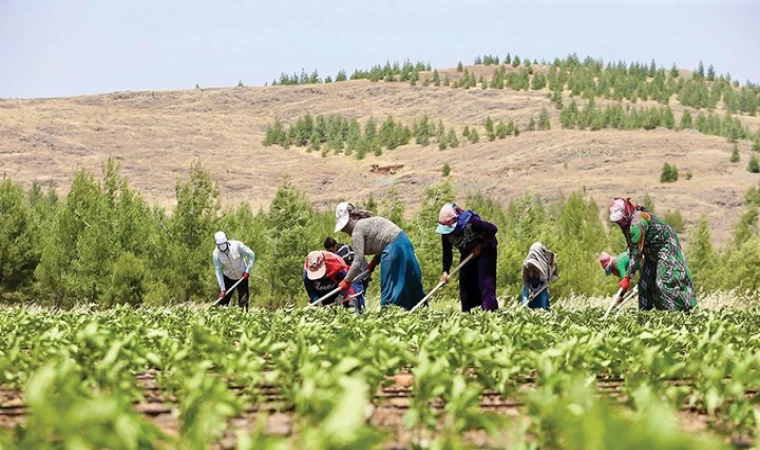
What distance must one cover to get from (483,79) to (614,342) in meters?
135

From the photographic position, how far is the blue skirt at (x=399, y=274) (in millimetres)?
10867

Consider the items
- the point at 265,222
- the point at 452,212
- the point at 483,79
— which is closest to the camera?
the point at 452,212

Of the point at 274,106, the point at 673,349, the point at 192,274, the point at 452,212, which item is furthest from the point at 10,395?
the point at 274,106

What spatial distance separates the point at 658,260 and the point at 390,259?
297 centimetres

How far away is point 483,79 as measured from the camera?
13788 centimetres

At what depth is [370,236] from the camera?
1092 centimetres

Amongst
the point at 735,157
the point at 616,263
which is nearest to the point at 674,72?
the point at 735,157

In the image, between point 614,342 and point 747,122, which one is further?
point 747,122

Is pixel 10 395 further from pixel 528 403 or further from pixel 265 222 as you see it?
pixel 265 222

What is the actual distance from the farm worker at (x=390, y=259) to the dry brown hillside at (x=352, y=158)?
5114 centimetres

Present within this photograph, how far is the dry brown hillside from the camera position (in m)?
80.1

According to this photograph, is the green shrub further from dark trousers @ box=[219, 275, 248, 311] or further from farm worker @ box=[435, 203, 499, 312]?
farm worker @ box=[435, 203, 499, 312]

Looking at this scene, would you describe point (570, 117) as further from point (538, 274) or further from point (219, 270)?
Answer: point (219, 270)

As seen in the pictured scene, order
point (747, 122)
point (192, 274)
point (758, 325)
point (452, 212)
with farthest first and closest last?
1. point (747, 122)
2. point (192, 274)
3. point (452, 212)
4. point (758, 325)
